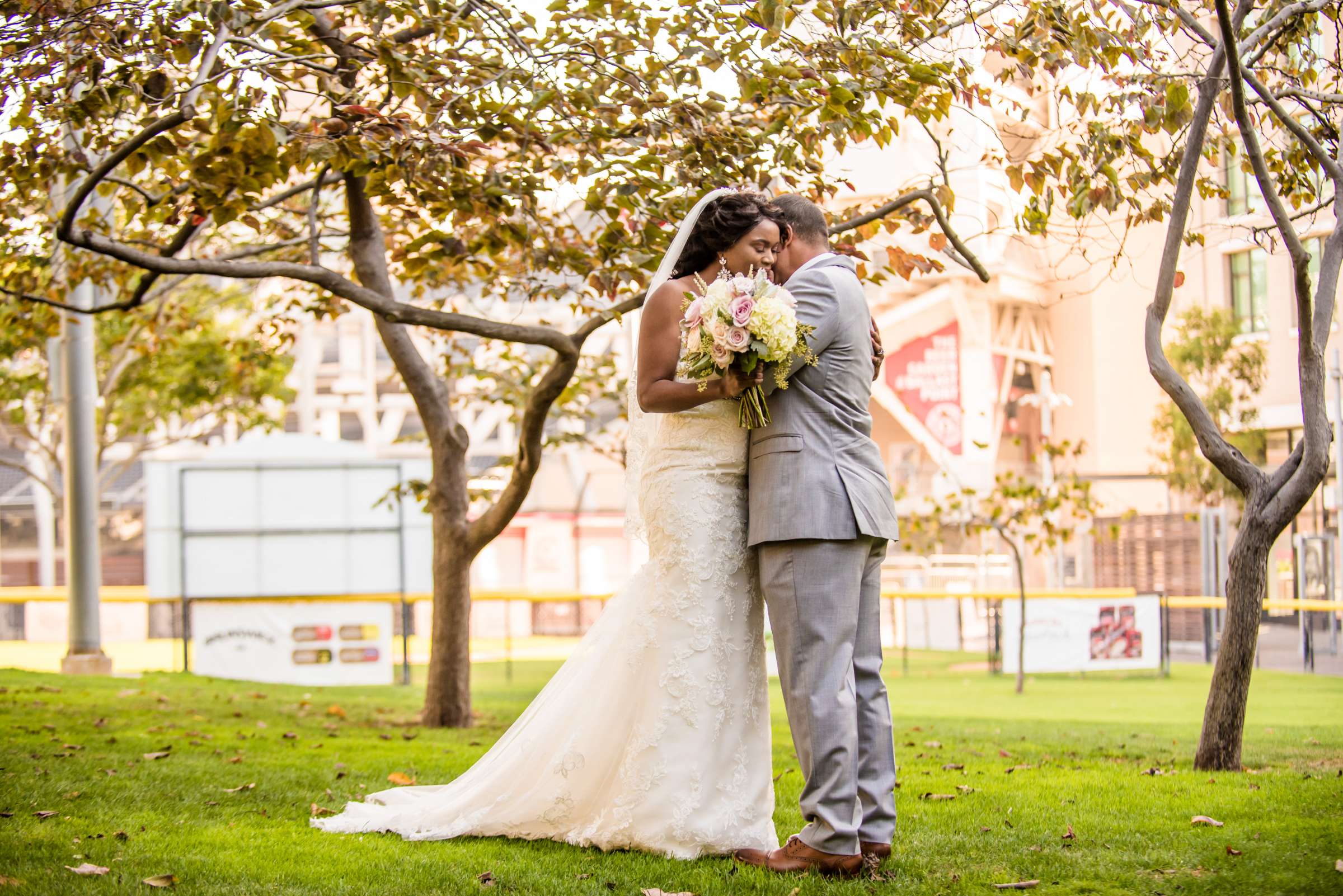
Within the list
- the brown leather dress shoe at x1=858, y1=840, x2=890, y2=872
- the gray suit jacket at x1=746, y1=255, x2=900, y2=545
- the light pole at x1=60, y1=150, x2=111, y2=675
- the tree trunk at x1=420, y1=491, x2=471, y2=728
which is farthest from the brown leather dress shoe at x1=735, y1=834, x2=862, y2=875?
the light pole at x1=60, y1=150, x2=111, y2=675

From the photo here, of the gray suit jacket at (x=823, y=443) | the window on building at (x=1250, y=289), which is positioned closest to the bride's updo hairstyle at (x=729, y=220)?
the gray suit jacket at (x=823, y=443)

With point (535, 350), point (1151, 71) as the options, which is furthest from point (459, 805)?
point (535, 350)

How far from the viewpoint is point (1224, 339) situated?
26094 mm

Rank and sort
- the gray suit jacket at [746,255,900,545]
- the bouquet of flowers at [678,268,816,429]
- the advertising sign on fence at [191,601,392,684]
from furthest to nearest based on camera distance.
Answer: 1. the advertising sign on fence at [191,601,392,684]
2. the gray suit jacket at [746,255,900,545]
3. the bouquet of flowers at [678,268,816,429]

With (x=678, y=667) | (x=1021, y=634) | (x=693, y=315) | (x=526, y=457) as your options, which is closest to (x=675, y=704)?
(x=678, y=667)

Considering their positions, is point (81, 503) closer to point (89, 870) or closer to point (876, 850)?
point (89, 870)

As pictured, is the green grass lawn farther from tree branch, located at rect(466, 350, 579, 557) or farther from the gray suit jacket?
tree branch, located at rect(466, 350, 579, 557)

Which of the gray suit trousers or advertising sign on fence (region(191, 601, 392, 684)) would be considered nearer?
the gray suit trousers

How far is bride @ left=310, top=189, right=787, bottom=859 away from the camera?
473cm

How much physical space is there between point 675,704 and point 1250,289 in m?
27.4

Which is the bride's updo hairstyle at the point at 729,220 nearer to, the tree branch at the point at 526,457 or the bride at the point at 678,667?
the bride at the point at 678,667

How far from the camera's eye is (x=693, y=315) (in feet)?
14.8

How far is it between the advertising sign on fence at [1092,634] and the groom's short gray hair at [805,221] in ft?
42.9

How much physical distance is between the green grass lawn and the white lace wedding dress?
0.42ft
